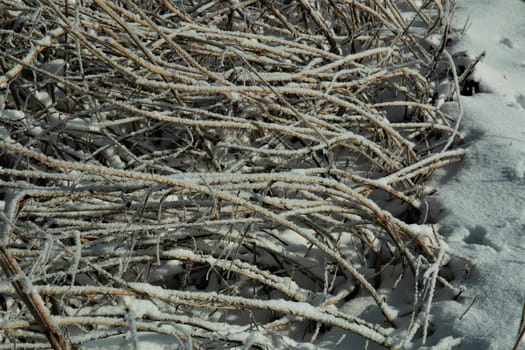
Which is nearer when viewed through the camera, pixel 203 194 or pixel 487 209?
pixel 203 194

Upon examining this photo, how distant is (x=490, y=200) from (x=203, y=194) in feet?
2.80

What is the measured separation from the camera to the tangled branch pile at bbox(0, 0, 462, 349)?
1.35 meters

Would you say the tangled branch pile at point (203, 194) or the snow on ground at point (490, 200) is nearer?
the tangled branch pile at point (203, 194)

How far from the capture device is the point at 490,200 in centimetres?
188

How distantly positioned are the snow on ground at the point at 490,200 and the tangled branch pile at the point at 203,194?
0.27 ft

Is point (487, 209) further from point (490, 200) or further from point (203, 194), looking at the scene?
point (203, 194)

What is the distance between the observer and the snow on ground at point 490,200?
4.94 feet

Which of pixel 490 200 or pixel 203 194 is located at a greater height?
pixel 203 194

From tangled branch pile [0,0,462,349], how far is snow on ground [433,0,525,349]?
0.27 feet

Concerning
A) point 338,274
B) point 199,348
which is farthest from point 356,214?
point 199,348

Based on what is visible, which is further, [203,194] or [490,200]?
[490,200]

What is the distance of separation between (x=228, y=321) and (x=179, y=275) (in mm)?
205

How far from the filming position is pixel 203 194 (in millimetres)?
1670

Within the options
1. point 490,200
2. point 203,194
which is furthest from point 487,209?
point 203,194
